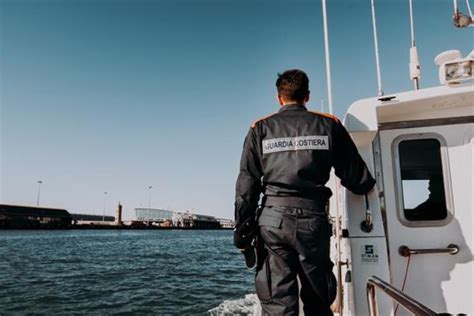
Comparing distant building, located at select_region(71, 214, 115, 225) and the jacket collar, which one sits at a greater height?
the jacket collar

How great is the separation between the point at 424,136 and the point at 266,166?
196 centimetres

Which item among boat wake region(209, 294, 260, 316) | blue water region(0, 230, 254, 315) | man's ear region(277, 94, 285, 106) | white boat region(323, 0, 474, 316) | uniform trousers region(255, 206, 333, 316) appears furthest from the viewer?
blue water region(0, 230, 254, 315)

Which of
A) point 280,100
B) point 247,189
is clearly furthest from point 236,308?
point 280,100

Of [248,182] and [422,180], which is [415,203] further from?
[248,182]

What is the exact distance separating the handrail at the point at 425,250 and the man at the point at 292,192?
107cm

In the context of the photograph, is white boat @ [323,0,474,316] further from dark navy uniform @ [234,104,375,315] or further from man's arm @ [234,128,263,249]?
man's arm @ [234,128,263,249]

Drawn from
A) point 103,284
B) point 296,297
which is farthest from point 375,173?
point 103,284

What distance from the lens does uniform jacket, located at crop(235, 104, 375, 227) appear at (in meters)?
2.16

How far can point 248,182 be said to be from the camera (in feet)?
7.38

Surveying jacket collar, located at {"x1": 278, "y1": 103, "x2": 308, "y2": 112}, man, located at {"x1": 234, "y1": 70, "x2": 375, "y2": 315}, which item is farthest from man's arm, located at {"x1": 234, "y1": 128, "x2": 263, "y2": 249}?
jacket collar, located at {"x1": 278, "y1": 103, "x2": 308, "y2": 112}

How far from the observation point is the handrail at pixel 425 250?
2.95 m

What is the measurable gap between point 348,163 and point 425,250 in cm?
139

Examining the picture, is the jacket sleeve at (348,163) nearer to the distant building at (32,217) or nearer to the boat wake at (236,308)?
the boat wake at (236,308)

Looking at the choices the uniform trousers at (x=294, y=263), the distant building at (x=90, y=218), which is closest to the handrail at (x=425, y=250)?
the uniform trousers at (x=294, y=263)
